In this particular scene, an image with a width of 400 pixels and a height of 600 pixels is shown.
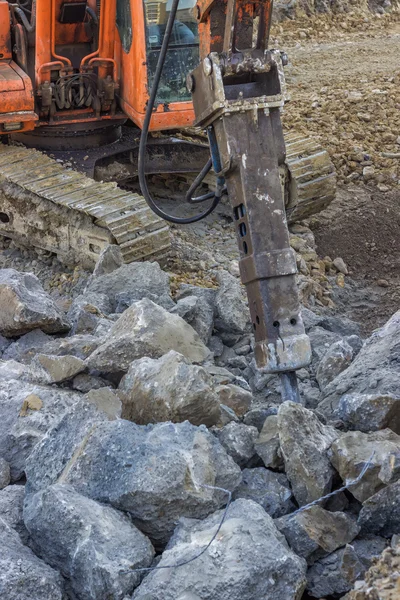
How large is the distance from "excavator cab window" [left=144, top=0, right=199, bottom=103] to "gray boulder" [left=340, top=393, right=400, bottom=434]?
4172mm

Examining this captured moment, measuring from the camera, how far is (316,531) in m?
3.37

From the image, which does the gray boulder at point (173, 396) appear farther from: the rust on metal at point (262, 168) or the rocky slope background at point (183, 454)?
the rust on metal at point (262, 168)

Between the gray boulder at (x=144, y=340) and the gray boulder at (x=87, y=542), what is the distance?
1146 millimetres

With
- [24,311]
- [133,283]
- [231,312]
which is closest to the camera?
[24,311]

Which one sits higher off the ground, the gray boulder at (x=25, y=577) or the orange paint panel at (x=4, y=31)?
the orange paint panel at (x=4, y=31)

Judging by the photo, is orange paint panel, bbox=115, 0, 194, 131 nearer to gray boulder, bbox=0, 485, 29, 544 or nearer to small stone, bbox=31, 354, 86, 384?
small stone, bbox=31, 354, 86, 384

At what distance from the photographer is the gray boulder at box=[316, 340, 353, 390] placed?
4.77 meters

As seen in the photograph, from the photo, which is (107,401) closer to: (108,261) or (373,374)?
(373,374)

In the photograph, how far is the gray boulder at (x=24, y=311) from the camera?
522 cm

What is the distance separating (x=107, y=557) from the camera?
3.20 metres

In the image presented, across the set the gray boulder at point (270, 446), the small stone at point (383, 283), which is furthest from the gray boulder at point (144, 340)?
the small stone at point (383, 283)

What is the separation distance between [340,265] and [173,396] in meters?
3.85

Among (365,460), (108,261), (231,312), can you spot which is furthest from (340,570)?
(108,261)

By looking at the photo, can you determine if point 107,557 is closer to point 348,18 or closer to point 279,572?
point 279,572
